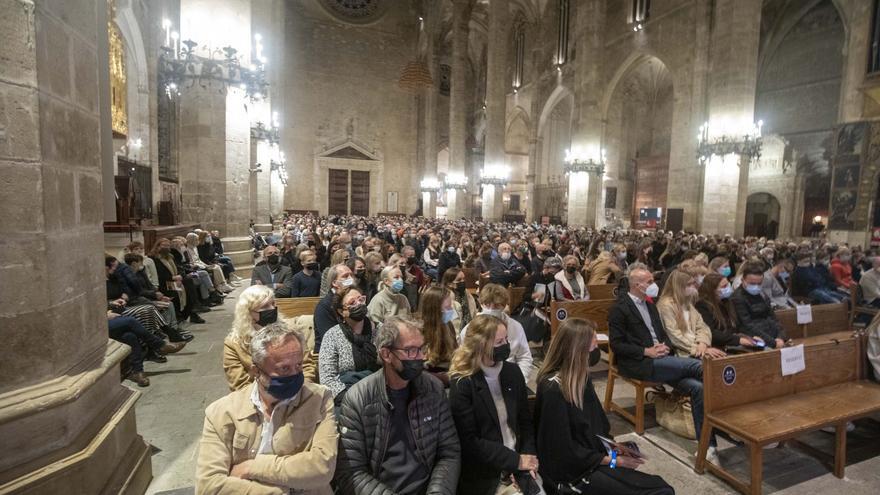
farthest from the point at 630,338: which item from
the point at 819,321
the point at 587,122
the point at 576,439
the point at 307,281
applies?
the point at 587,122

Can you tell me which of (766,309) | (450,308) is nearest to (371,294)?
(450,308)

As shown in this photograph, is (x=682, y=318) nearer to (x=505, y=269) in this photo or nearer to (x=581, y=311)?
(x=581, y=311)

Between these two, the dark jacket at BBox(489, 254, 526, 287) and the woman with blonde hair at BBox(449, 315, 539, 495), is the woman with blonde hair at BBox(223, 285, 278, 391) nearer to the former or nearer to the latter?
the woman with blonde hair at BBox(449, 315, 539, 495)

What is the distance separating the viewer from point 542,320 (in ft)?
18.0

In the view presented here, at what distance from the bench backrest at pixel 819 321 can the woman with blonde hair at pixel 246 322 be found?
5415 mm

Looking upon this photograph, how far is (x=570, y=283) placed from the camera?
584cm

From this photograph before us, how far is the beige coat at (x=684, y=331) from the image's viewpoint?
3.92 m

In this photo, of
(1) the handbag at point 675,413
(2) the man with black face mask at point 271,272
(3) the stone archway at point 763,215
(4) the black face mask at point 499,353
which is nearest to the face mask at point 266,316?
(4) the black face mask at point 499,353

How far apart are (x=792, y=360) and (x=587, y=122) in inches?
756

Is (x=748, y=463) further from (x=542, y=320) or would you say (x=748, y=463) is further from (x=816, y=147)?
(x=816, y=147)

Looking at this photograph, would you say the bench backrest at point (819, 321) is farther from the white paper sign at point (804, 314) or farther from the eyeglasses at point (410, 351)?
the eyeglasses at point (410, 351)

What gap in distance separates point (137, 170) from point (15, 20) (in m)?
10.7

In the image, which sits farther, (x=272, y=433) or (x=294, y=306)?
(x=294, y=306)

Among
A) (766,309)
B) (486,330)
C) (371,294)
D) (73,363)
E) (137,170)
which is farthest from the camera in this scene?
(137,170)
